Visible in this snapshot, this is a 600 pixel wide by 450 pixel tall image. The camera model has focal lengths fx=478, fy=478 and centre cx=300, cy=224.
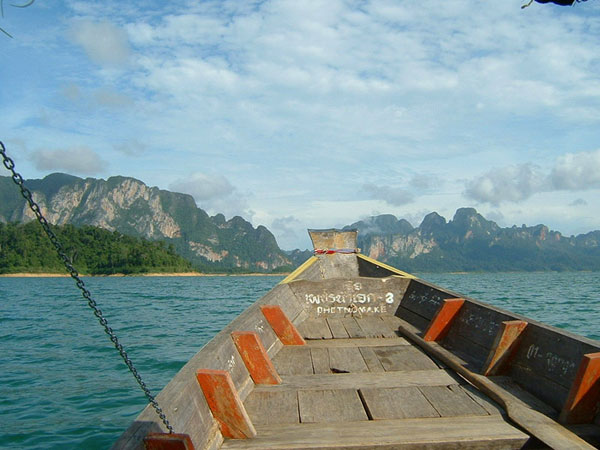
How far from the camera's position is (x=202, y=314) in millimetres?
19547

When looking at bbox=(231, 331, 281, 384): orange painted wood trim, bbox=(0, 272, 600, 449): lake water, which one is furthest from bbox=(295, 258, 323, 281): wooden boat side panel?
bbox=(231, 331, 281, 384): orange painted wood trim

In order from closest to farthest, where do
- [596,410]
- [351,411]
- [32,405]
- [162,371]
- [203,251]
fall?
[596,410] → [351,411] → [32,405] → [162,371] → [203,251]

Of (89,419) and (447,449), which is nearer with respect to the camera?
(447,449)

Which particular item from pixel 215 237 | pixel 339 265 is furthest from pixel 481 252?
pixel 339 265

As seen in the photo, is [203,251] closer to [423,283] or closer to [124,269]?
[124,269]

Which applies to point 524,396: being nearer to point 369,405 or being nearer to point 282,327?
point 369,405

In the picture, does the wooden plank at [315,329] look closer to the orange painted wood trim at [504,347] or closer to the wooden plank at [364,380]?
the wooden plank at [364,380]

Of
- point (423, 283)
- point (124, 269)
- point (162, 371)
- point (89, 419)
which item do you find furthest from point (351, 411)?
point (124, 269)

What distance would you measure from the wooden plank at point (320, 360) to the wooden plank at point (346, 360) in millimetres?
39

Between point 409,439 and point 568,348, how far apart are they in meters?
1.42

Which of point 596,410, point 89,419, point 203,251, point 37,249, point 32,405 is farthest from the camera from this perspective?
point 203,251

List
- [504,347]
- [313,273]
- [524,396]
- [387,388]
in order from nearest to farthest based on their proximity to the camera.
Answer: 1. [524,396]
2. [387,388]
3. [504,347]
4. [313,273]

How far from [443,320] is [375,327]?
104 cm

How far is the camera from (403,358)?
451 centimetres
